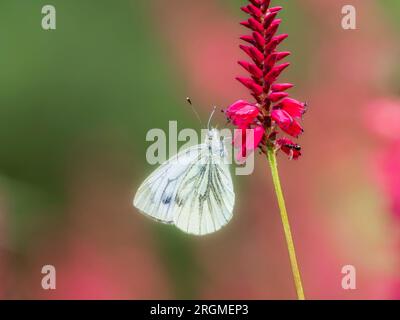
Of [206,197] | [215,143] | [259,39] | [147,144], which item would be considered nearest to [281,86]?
[259,39]

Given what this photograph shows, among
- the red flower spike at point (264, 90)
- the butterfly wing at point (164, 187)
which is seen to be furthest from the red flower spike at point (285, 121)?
the butterfly wing at point (164, 187)

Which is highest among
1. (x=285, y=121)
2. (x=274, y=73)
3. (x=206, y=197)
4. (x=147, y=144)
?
(x=274, y=73)

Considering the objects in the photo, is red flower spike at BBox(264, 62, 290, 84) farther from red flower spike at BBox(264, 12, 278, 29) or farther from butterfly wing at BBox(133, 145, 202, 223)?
butterfly wing at BBox(133, 145, 202, 223)

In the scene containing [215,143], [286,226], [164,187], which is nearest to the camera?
[286,226]

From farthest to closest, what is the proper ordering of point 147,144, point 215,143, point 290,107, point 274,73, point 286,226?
point 147,144, point 215,143, point 290,107, point 274,73, point 286,226

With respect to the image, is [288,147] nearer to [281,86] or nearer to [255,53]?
[281,86]

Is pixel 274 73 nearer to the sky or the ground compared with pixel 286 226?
nearer to the sky

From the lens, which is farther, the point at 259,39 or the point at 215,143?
the point at 215,143

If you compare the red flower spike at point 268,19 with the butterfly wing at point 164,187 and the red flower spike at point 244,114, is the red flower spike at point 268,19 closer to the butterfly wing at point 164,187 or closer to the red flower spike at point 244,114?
the red flower spike at point 244,114

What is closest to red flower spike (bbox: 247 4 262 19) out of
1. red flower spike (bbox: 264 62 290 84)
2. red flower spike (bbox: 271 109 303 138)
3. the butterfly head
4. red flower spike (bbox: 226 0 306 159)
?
red flower spike (bbox: 226 0 306 159)
